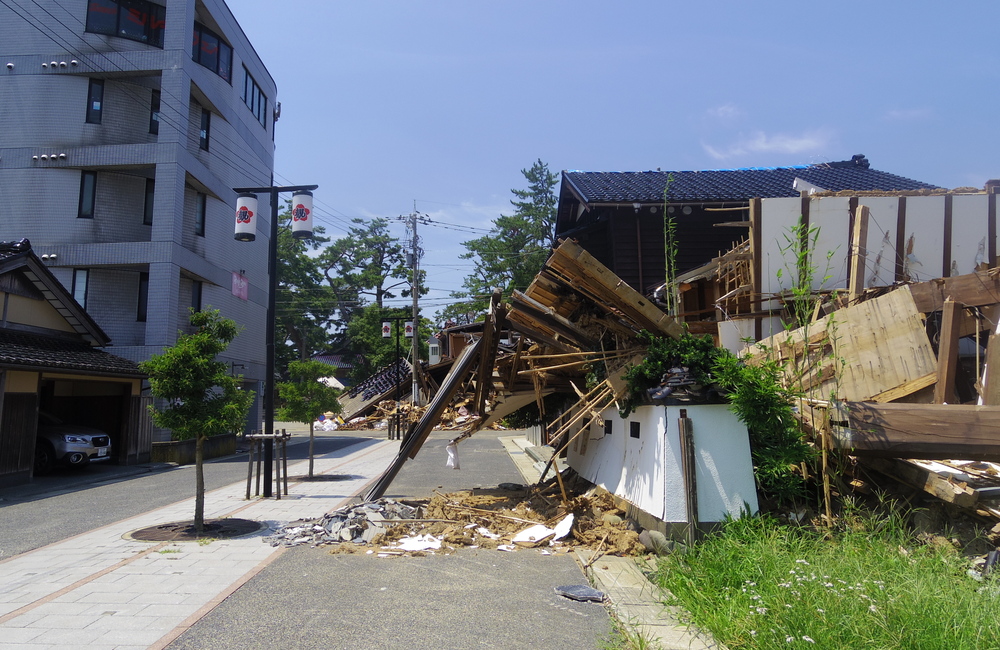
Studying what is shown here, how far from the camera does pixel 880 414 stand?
21.1 ft

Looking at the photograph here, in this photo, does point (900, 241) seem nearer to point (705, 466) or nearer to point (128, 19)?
point (705, 466)

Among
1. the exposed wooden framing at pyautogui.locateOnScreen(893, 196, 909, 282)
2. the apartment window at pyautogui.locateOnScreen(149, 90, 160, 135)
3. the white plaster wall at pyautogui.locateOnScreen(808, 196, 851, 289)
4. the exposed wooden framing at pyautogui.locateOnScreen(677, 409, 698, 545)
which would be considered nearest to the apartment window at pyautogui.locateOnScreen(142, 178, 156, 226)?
the apartment window at pyautogui.locateOnScreen(149, 90, 160, 135)

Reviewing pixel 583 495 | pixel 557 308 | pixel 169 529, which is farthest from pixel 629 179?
pixel 169 529

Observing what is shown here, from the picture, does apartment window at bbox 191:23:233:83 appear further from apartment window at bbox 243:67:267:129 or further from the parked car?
the parked car

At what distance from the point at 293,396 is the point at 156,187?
10.5 m

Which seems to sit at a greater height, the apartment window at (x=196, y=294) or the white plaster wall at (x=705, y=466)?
the apartment window at (x=196, y=294)

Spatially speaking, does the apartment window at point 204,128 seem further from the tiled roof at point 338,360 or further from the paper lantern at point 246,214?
the tiled roof at point 338,360

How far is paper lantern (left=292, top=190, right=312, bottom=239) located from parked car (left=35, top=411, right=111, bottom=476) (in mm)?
8951

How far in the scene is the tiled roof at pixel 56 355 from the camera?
44.7 feet

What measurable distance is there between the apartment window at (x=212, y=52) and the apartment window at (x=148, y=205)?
17.3 ft

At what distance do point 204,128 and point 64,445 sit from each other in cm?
1421

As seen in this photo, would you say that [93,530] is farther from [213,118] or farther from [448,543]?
[213,118]

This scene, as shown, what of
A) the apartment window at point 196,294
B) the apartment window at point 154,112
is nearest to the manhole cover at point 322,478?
the apartment window at point 196,294

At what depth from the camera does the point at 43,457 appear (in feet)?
50.8
